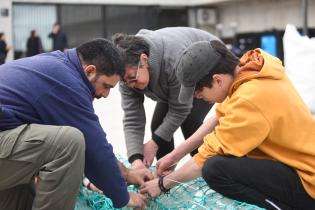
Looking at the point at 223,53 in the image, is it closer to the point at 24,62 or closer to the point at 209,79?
the point at 209,79

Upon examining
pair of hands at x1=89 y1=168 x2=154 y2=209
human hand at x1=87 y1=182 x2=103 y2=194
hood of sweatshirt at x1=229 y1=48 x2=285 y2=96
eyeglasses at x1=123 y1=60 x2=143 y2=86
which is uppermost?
hood of sweatshirt at x1=229 y1=48 x2=285 y2=96

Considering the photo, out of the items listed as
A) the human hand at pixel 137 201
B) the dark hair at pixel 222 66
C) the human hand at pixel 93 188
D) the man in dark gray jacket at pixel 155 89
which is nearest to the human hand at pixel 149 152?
the man in dark gray jacket at pixel 155 89

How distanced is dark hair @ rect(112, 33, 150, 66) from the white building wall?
17926 millimetres

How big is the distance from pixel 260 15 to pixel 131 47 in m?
19.9

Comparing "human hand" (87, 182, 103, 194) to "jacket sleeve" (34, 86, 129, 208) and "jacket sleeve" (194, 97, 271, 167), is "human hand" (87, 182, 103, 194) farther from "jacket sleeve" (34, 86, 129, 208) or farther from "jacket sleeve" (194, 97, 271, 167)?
"jacket sleeve" (194, 97, 271, 167)

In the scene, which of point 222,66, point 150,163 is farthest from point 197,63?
point 150,163

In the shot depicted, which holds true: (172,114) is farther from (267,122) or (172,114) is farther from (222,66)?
(267,122)

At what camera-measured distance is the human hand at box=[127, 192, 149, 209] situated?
8.13 ft

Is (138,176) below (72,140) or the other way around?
below

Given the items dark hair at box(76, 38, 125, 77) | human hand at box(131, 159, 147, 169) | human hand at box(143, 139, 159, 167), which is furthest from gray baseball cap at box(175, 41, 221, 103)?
human hand at box(143, 139, 159, 167)

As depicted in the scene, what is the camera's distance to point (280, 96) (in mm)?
2246

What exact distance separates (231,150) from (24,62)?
3.32 ft

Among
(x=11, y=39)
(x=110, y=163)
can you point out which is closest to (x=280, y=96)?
(x=110, y=163)

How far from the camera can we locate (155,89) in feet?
9.93
